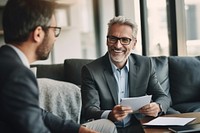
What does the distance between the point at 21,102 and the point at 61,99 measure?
1413 millimetres

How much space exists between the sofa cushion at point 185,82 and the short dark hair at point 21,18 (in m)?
2.02

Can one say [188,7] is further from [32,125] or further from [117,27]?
[32,125]

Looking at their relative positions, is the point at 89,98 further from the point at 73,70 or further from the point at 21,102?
the point at 21,102

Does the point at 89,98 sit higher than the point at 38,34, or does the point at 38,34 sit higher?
the point at 38,34

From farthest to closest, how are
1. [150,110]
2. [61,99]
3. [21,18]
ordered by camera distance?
[61,99] → [150,110] → [21,18]

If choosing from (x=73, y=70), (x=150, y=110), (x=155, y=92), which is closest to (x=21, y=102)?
(x=150, y=110)

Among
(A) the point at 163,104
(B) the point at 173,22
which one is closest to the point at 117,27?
(A) the point at 163,104

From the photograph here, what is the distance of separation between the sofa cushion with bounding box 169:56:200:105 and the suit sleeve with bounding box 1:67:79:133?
6.81 ft

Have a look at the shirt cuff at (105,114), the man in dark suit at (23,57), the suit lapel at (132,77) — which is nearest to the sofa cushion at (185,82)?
the suit lapel at (132,77)

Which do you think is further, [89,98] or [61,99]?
[61,99]

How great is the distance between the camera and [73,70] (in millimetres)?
2971

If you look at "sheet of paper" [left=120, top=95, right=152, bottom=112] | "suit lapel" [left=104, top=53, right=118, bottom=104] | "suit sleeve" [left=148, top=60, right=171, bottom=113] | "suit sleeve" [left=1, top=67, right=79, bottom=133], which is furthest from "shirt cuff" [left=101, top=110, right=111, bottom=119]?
"suit sleeve" [left=1, top=67, right=79, bottom=133]

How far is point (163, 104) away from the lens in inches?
84.3

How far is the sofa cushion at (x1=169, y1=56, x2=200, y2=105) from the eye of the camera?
2.97m
